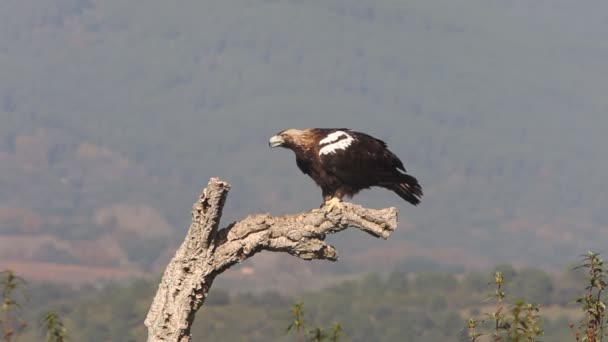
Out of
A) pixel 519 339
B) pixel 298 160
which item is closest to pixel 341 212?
pixel 519 339

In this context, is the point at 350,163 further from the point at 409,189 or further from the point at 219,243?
the point at 219,243

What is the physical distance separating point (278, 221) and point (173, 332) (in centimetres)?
160

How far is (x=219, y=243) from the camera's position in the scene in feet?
46.3

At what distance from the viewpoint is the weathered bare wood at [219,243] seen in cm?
1352

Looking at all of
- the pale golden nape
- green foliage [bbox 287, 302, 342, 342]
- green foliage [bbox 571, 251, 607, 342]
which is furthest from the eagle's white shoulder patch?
green foliage [bbox 571, 251, 607, 342]

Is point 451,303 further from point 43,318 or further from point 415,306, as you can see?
point 43,318

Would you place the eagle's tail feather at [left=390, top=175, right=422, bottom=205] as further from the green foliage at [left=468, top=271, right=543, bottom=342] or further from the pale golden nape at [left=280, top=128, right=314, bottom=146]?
the green foliage at [left=468, top=271, right=543, bottom=342]

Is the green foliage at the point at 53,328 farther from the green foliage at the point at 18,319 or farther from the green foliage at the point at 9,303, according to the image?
the green foliage at the point at 9,303

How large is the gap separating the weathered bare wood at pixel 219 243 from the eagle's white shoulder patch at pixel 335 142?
4.54 m

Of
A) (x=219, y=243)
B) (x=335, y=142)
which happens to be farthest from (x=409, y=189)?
(x=219, y=243)

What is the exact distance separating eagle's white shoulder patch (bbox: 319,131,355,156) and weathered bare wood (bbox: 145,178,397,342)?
454cm

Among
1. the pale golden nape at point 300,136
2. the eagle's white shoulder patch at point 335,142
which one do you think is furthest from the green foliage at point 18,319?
the pale golden nape at point 300,136

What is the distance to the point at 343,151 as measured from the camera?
19359mm

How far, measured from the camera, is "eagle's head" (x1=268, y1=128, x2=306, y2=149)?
1983 cm
